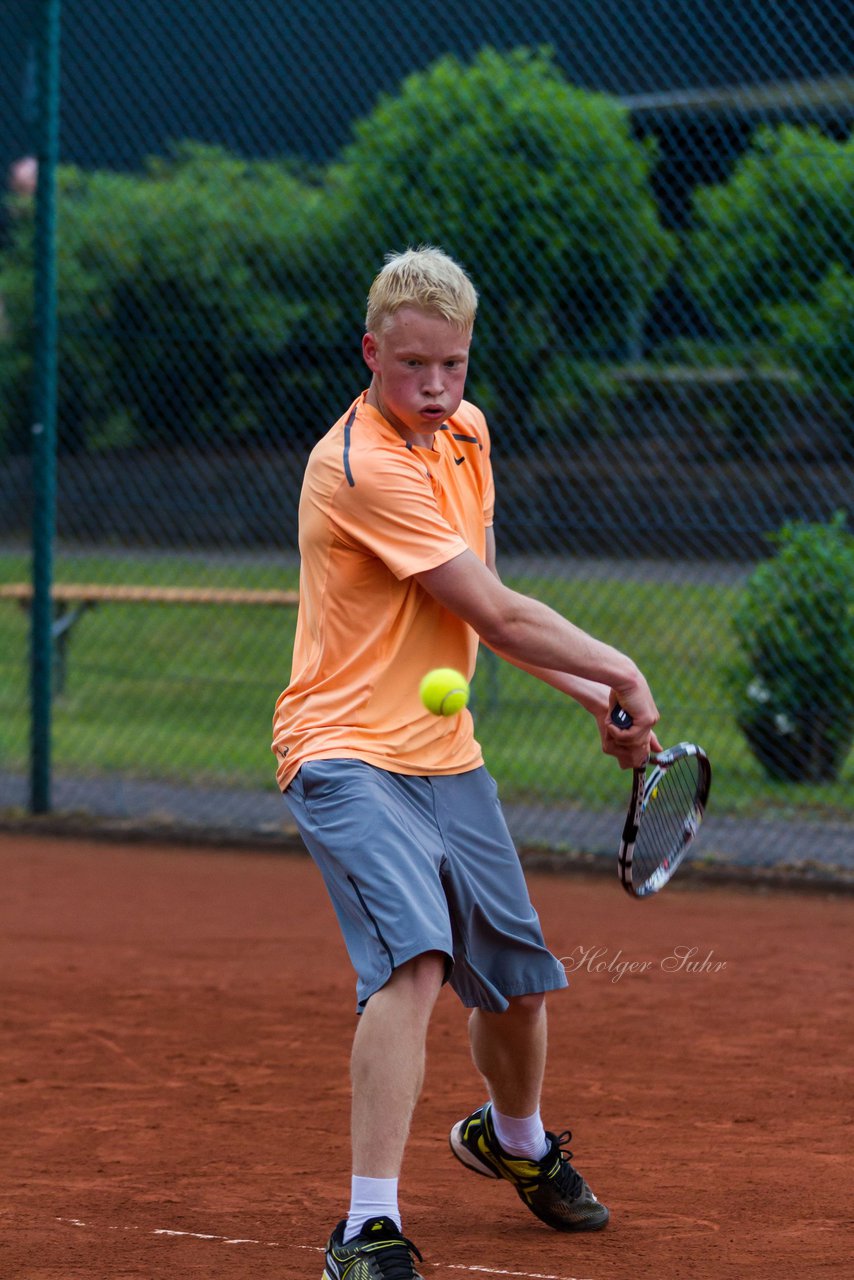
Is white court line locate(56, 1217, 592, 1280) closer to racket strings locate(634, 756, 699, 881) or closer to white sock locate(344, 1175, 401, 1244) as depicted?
white sock locate(344, 1175, 401, 1244)

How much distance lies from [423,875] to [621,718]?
1.45ft

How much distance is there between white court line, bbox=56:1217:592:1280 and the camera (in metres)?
2.96

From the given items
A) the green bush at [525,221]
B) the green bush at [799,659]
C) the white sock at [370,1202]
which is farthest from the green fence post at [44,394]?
the white sock at [370,1202]

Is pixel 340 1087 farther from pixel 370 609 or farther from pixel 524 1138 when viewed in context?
pixel 370 609

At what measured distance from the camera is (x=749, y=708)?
712cm

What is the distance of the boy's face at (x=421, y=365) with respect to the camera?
9.54ft

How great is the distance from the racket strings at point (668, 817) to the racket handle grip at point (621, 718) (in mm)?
397

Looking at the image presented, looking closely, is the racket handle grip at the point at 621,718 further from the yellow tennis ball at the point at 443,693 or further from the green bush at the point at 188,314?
the green bush at the point at 188,314

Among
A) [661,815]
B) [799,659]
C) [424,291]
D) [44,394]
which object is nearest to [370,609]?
[424,291]

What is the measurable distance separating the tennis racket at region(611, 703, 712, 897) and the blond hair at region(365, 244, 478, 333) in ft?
2.99

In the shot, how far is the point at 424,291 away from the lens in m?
2.89

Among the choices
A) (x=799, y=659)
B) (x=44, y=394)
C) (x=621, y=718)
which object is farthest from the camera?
(x=44, y=394)

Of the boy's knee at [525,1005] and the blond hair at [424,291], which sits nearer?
the blond hair at [424,291]

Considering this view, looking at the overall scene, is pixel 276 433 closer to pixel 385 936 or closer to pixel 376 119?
pixel 376 119
